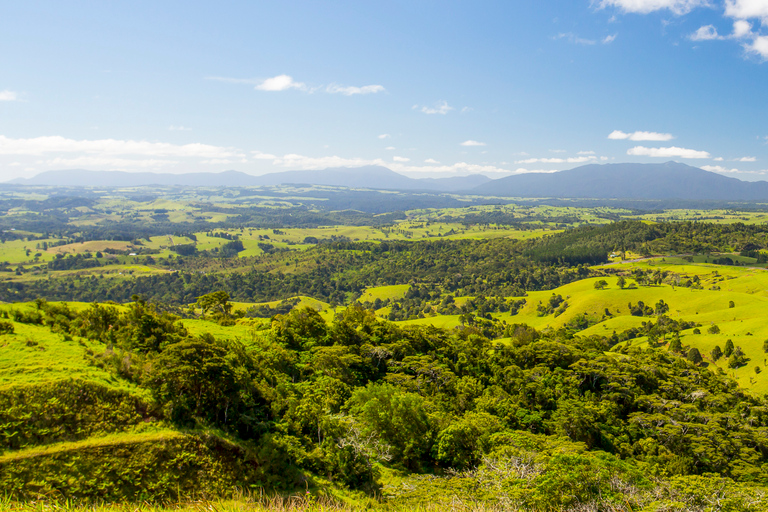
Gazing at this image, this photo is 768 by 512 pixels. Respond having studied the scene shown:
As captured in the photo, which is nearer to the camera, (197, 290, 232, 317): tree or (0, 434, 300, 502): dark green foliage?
(0, 434, 300, 502): dark green foliage

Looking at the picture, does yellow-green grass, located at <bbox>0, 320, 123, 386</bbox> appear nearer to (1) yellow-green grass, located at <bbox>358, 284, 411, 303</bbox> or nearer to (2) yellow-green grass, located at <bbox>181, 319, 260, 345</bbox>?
(2) yellow-green grass, located at <bbox>181, 319, 260, 345</bbox>

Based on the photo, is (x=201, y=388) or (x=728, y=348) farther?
(x=728, y=348)

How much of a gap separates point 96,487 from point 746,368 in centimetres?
8773

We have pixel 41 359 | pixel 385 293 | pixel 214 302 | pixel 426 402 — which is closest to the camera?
pixel 41 359

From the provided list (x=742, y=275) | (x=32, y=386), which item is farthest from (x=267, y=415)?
(x=742, y=275)

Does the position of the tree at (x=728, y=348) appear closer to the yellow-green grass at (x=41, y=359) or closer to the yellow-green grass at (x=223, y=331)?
the yellow-green grass at (x=223, y=331)

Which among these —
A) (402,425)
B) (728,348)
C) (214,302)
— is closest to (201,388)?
(402,425)

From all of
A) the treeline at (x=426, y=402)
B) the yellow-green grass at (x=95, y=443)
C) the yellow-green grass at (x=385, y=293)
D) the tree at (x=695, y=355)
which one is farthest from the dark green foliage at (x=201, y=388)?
the yellow-green grass at (x=385, y=293)

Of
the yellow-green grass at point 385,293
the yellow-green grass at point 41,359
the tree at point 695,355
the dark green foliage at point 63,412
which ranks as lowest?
the yellow-green grass at point 385,293

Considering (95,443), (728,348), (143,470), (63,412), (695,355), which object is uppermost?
(63,412)

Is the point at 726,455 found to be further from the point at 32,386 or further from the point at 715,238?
the point at 715,238

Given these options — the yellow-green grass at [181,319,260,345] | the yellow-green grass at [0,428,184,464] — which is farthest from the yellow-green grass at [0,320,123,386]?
the yellow-green grass at [181,319,260,345]

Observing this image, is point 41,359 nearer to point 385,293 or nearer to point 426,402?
point 426,402

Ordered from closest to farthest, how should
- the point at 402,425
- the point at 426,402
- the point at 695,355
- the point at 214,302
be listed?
the point at 402,425 < the point at 426,402 < the point at 214,302 < the point at 695,355
